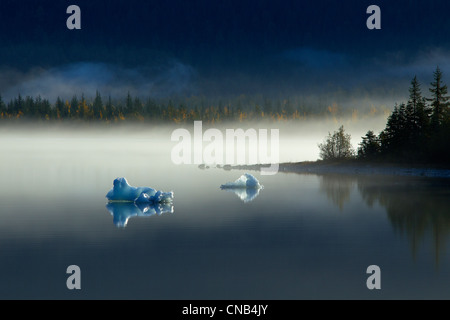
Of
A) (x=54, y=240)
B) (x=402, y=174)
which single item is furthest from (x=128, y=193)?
(x=402, y=174)

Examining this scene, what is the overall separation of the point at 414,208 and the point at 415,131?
184 ft

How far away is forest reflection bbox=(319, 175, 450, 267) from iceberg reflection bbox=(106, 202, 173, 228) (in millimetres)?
12532

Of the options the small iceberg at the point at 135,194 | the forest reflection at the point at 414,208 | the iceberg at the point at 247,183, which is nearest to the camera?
the forest reflection at the point at 414,208

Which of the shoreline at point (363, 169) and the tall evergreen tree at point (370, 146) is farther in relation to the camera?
the tall evergreen tree at point (370, 146)

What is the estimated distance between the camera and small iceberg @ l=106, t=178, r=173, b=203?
41.1 metres

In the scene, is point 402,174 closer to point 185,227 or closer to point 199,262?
point 185,227

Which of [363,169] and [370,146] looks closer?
[363,169]

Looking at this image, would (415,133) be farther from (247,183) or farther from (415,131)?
(247,183)

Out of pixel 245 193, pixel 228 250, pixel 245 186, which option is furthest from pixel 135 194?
pixel 228 250

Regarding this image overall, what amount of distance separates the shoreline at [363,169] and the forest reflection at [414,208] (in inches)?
933

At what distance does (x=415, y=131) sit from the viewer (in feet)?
305

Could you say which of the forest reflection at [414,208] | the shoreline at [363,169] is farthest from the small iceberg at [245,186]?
the shoreline at [363,169]

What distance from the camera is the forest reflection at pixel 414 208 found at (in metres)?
27.9

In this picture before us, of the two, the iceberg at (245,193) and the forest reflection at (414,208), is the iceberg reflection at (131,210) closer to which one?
the iceberg at (245,193)
